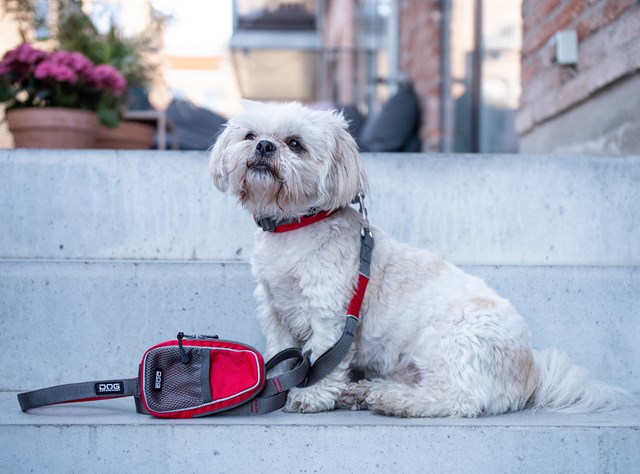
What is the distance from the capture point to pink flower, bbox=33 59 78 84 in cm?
378

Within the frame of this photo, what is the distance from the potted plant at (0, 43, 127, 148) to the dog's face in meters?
1.80

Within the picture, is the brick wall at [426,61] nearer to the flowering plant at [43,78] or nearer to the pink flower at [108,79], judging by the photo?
the pink flower at [108,79]

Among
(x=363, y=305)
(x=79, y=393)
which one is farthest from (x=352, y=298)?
(x=79, y=393)

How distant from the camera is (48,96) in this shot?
12.8ft

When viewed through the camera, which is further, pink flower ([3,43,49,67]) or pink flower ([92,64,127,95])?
pink flower ([92,64,127,95])

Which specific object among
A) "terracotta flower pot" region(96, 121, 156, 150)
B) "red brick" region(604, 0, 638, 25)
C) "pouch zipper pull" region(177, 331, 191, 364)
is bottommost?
"pouch zipper pull" region(177, 331, 191, 364)

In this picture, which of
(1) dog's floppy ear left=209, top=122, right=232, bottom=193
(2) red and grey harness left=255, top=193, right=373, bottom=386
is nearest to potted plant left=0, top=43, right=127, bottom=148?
(1) dog's floppy ear left=209, top=122, right=232, bottom=193

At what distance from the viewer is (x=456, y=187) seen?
9.94 feet

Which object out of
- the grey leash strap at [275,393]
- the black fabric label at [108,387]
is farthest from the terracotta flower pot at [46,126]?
the grey leash strap at [275,393]

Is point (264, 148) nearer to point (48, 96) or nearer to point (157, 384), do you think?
point (157, 384)

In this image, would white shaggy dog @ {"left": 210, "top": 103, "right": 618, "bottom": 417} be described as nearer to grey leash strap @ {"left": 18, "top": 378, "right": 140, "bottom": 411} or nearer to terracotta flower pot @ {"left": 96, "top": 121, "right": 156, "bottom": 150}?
grey leash strap @ {"left": 18, "top": 378, "right": 140, "bottom": 411}

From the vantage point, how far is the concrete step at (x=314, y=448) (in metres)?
1.98

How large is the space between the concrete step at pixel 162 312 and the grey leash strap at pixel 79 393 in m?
0.42

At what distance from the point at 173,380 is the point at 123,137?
119 inches
